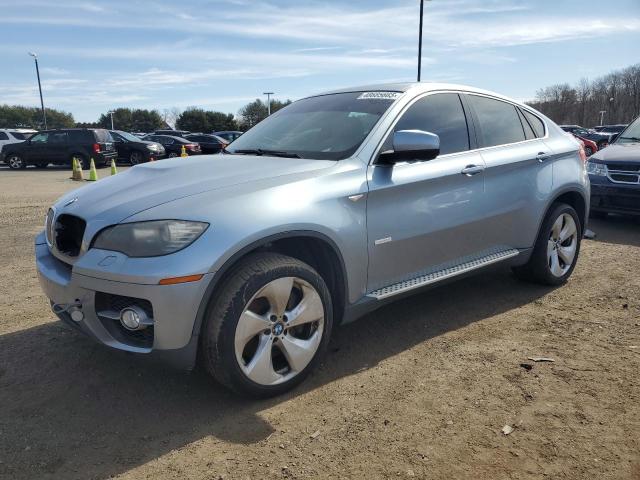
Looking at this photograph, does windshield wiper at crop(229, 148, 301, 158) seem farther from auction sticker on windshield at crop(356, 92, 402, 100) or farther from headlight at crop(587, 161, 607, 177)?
headlight at crop(587, 161, 607, 177)

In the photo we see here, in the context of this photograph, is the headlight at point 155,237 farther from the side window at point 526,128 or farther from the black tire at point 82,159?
the black tire at point 82,159

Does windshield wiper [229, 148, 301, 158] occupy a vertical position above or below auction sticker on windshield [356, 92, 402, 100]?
below

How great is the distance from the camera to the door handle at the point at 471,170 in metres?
3.78

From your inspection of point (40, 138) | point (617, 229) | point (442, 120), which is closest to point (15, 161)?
point (40, 138)

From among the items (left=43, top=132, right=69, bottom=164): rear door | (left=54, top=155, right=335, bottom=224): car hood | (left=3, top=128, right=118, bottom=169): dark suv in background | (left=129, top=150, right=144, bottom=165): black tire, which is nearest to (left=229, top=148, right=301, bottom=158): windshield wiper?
(left=54, top=155, right=335, bottom=224): car hood

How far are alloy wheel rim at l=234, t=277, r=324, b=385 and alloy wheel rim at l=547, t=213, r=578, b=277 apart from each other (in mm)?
2618

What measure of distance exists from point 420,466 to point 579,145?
150 inches

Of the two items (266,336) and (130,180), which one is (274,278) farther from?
(130,180)

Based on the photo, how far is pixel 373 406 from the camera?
2.84m

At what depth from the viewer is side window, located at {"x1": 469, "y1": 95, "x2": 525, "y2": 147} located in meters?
4.16

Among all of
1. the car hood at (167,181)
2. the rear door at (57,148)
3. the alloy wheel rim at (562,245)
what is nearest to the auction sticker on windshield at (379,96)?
the car hood at (167,181)

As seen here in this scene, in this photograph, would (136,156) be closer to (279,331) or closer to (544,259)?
(544,259)

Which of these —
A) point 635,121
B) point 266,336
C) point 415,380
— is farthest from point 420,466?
point 635,121

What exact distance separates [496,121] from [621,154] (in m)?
4.41
